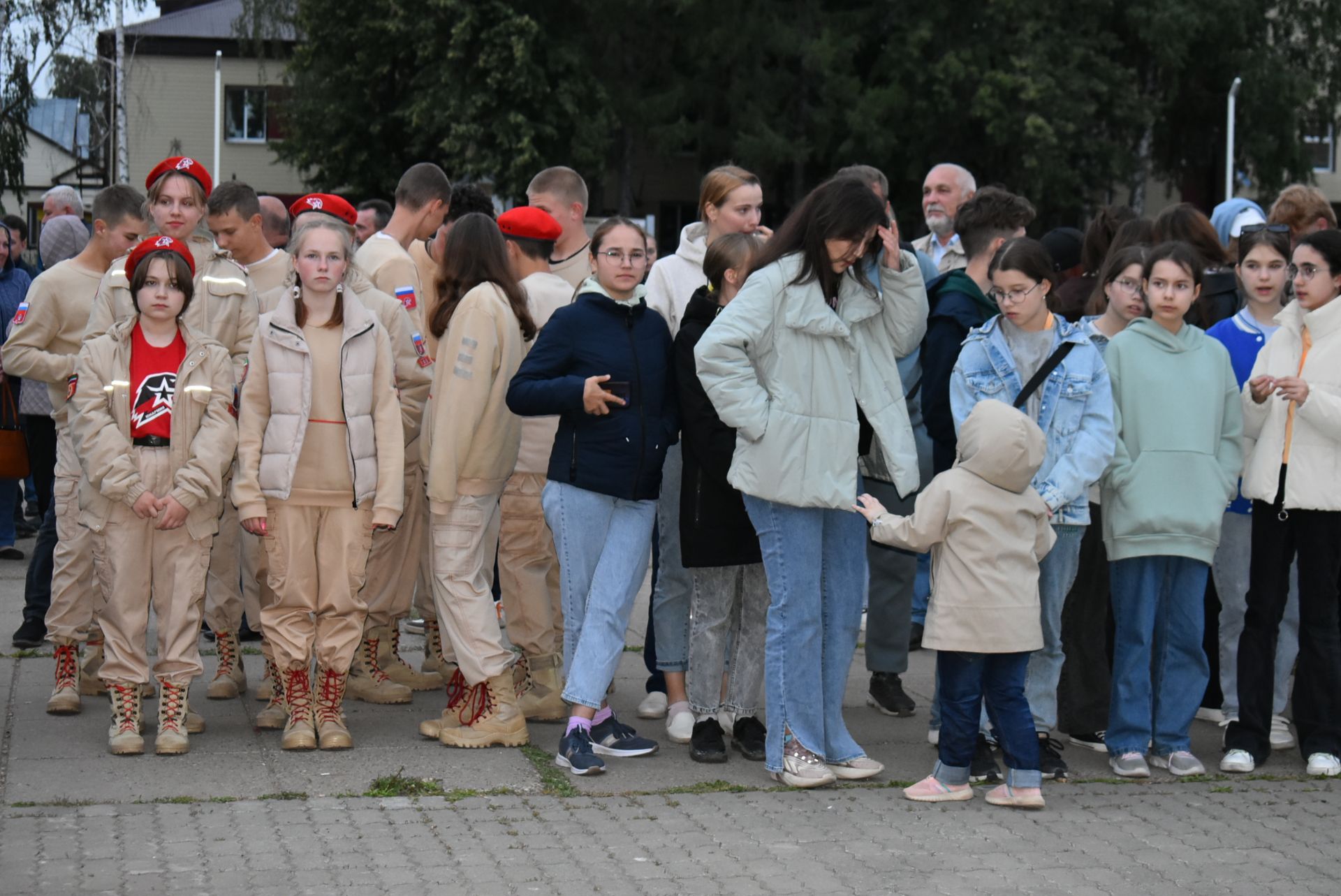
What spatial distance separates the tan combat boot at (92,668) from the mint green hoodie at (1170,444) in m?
4.25

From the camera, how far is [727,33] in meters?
35.1

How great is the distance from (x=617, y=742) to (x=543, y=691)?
0.74 metres

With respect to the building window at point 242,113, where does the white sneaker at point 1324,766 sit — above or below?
below

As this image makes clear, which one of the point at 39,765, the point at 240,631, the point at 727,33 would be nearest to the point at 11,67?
the point at 727,33

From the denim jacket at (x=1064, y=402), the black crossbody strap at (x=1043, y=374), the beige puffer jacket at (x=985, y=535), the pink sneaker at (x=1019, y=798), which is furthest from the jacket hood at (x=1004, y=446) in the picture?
the pink sneaker at (x=1019, y=798)

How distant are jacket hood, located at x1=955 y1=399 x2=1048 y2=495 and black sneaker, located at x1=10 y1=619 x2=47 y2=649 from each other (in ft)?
15.6

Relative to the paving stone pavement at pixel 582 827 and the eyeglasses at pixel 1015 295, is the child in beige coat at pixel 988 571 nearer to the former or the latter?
Answer: the paving stone pavement at pixel 582 827

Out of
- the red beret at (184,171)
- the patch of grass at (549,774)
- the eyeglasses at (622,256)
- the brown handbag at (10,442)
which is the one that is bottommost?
the patch of grass at (549,774)

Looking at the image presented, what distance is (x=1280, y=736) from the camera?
6457 mm

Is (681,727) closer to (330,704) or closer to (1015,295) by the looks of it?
(330,704)

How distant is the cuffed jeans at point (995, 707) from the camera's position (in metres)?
5.46

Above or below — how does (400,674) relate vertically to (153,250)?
below

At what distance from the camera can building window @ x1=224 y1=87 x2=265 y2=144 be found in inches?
1885

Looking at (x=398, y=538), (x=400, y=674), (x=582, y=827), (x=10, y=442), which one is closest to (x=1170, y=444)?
(x=582, y=827)
